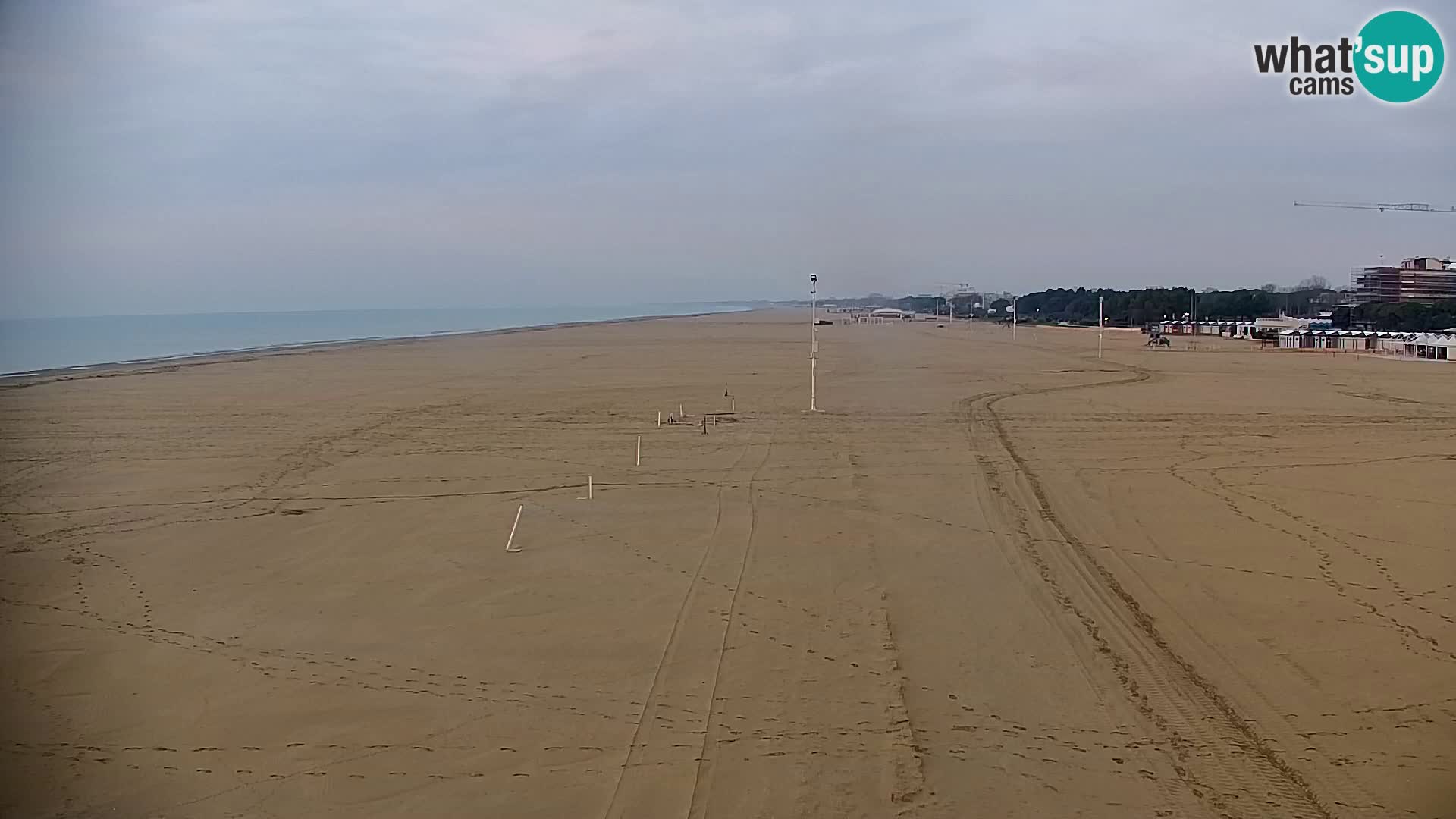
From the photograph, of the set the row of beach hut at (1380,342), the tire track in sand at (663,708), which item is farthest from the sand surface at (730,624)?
the row of beach hut at (1380,342)

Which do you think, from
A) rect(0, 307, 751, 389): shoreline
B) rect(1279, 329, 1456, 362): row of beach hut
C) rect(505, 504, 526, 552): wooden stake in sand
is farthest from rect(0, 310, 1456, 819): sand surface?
rect(1279, 329, 1456, 362): row of beach hut

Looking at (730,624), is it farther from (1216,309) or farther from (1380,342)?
(1216,309)

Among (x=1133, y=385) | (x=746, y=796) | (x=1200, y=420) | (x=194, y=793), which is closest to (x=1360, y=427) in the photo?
(x=1200, y=420)

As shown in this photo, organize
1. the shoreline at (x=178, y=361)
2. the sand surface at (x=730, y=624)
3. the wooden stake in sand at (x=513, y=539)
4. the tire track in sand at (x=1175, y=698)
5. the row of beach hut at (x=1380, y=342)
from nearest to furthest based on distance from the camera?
the tire track in sand at (x=1175, y=698) → the sand surface at (x=730, y=624) → the wooden stake in sand at (x=513, y=539) → the shoreline at (x=178, y=361) → the row of beach hut at (x=1380, y=342)

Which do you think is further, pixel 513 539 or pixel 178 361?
pixel 178 361

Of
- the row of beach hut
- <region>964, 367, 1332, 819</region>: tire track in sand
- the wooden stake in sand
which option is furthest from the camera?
the row of beach hut

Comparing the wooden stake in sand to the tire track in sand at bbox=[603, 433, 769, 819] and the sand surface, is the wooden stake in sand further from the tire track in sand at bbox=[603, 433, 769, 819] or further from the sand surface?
the tire track in sand at bbox=[603, 433, 769, 819]

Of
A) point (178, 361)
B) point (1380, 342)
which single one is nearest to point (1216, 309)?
point (1380, 342)

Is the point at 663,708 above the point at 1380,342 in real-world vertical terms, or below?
below

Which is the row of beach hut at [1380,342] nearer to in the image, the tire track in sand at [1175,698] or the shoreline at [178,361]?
the tire track in sand at [1175,698]

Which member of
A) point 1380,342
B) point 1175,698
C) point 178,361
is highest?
point 178,361
